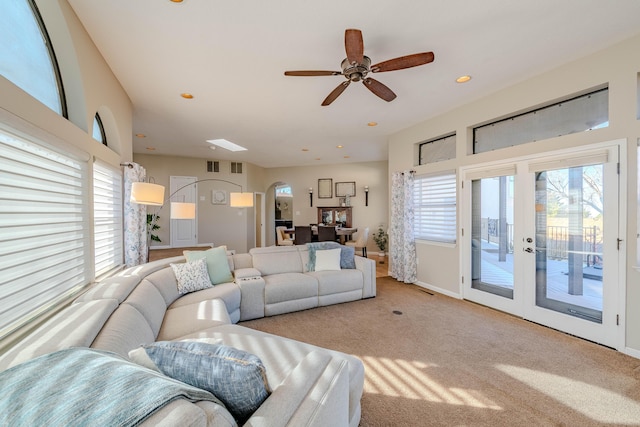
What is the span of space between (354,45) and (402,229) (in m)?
3.46

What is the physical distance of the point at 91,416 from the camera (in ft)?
2.17

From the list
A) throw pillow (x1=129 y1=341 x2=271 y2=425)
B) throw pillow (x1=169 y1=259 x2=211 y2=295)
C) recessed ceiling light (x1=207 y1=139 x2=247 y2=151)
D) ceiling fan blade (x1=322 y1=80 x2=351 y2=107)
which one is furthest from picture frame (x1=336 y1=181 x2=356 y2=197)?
Result: throw pillow (x1=129 y1=341 x2=271 y2=425)

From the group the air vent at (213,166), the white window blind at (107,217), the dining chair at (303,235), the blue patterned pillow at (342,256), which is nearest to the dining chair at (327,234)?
the dining chair at (303,235)

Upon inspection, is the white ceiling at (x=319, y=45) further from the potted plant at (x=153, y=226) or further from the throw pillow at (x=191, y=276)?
the throw pillow at (x=191, y=276)

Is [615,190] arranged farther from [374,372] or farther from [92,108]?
[92,108]

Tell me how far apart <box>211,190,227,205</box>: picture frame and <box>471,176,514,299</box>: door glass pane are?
21.4 ft

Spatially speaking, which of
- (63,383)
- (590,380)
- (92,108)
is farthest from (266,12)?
(590,380)

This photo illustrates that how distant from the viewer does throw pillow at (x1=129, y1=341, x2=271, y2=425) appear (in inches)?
37.8

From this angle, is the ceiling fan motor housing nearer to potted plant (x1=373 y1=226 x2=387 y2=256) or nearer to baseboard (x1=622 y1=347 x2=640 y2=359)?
baseboard (x1=622 y1=347 x2=640 y2=359)

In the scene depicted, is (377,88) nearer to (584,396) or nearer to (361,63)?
(361,63)

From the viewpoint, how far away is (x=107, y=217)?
293cm

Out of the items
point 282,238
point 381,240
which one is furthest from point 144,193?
point 381,240

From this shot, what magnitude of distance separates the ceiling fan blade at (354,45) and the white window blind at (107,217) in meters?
2.57

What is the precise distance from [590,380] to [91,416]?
3.15 meters
